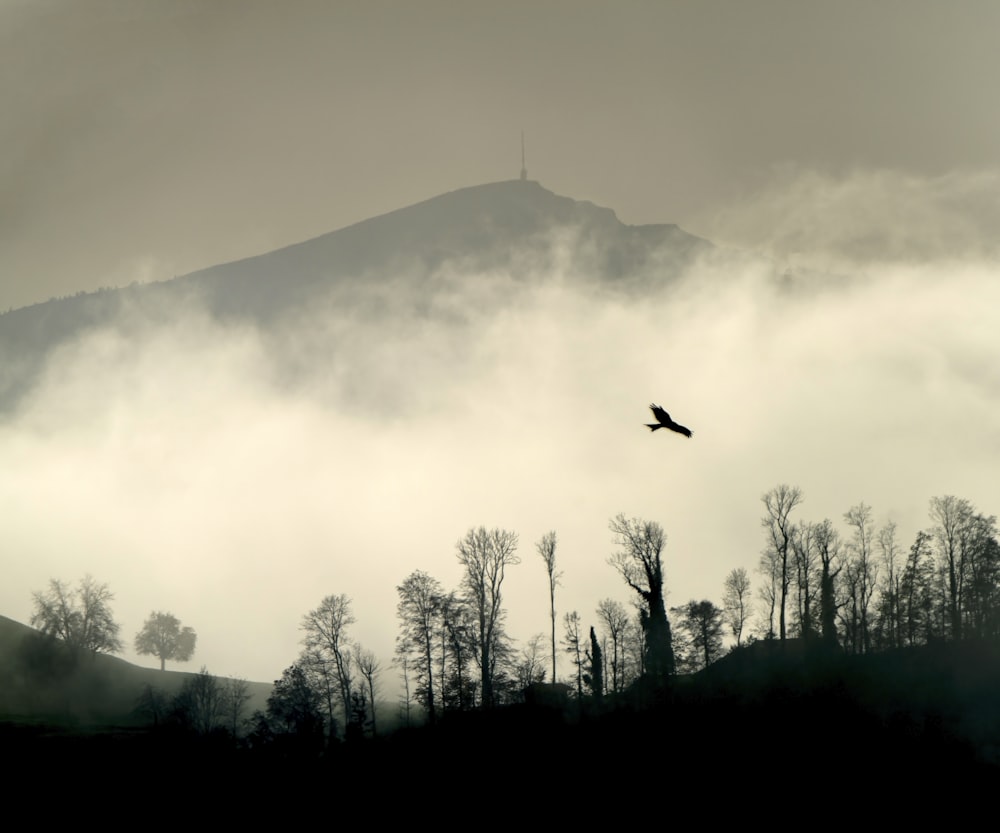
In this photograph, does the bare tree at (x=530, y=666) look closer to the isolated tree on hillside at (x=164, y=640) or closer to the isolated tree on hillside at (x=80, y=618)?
the isolated tree on hillside at (x=80, y=618)

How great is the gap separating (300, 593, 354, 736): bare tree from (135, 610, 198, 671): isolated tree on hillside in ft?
272

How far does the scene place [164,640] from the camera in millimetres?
157500

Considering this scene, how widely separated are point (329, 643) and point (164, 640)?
3448 inches

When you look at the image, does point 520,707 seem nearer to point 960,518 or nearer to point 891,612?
point 891,612

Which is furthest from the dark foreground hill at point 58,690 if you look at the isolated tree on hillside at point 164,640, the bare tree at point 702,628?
the bare tree at point 702,628

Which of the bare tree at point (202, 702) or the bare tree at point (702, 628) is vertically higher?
the bare tree at point (702, 628)

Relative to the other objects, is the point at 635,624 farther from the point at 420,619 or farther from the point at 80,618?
the point at 80,618

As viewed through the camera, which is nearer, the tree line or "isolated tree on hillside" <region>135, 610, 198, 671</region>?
the tree line

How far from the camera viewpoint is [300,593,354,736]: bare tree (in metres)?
81.6

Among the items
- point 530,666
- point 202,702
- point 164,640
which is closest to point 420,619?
point 530,666

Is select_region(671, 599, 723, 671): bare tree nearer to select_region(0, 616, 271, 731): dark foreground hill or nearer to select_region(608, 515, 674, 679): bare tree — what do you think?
select_region(608, 515, 674, 679): bare tree

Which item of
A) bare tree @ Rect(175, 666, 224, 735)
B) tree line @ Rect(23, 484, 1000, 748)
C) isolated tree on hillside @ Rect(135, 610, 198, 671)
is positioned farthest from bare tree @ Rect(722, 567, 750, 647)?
isolated tree on hillside @ Rect(135, 610, 198, 671)

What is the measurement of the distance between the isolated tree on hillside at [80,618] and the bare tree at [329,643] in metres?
37.9

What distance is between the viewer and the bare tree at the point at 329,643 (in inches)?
3214
